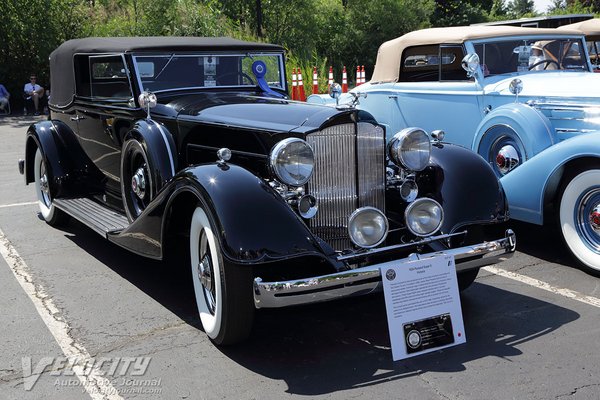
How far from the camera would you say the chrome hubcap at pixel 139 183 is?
452cm

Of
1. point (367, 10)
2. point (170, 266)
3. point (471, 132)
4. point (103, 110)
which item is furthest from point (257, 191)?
point (367, 10)

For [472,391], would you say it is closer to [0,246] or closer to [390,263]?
[390,263]

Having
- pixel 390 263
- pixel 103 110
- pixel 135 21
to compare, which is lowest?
pixel 390 263

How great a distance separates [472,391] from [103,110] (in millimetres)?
3774

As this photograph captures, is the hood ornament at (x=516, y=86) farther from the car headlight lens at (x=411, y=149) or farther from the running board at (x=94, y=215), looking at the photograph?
the running board at (x=94, y=215)

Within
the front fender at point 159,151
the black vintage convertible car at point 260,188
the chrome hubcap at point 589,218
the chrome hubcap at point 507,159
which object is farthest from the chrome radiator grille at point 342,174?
the chrome hubcap at point 507,159

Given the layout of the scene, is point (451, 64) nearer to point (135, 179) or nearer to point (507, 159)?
point (507, 159)

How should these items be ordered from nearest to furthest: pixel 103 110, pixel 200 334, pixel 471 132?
1. pixel 200 334
2. pixel 103 110
3. pixel 471 132

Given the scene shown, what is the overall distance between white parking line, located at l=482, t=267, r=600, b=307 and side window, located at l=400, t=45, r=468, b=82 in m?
2.76

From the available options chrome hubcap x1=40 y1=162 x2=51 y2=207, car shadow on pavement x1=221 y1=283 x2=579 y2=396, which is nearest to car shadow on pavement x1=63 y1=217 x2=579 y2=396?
car shadow on pavement x1=221 y1=283 x2=579 y2=396

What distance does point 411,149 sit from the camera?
3.74 metres

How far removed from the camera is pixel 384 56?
7809 mm

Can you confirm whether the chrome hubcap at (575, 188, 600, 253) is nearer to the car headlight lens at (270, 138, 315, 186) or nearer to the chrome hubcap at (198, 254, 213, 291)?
the car headlight lens at (270, 138, 315, 186)

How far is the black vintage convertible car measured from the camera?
10.3 ft
